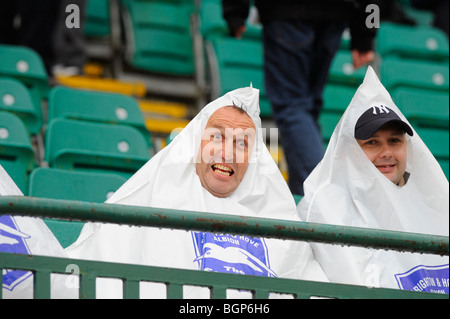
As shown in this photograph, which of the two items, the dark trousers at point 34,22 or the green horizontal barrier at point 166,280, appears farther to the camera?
the dark trousers at point 34,22

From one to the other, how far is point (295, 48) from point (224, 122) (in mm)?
1168

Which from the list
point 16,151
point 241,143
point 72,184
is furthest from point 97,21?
point 241,143

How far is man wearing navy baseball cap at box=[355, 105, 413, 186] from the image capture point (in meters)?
3.49

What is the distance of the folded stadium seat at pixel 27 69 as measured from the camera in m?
5.09

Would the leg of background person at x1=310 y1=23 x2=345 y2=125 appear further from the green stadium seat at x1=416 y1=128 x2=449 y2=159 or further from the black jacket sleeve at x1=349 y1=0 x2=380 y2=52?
the green stadium seat at x1=416 y1=128 x2=449 y2=159

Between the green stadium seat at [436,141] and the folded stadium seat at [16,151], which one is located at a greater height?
the green stadium seat at [436,141]

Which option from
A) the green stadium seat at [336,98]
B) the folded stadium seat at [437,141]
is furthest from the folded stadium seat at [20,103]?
the folded stadium seat at [437,141]

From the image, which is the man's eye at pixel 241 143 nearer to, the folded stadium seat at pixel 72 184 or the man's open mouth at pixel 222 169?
the man's open mouth at pixel 222 169

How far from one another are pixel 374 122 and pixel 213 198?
64cm

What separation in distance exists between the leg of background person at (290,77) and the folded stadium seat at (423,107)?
36.3 inches

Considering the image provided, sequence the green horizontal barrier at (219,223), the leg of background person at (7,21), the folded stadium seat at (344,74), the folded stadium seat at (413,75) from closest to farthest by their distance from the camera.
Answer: the green horizontal barrier at (219,223) < the leg of background person at (7,21) < the folded stadium seat at (413,75) < the folded stadium seat at (344,74)

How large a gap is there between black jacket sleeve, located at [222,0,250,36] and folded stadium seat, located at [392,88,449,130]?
1.16m

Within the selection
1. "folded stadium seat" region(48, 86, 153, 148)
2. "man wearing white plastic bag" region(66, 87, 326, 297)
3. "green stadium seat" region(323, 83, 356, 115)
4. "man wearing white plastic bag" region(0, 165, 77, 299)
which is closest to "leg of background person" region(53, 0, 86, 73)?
"folded stadium seat" region(48, 86, 153, 148)

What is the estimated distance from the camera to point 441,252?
8.96 feet
